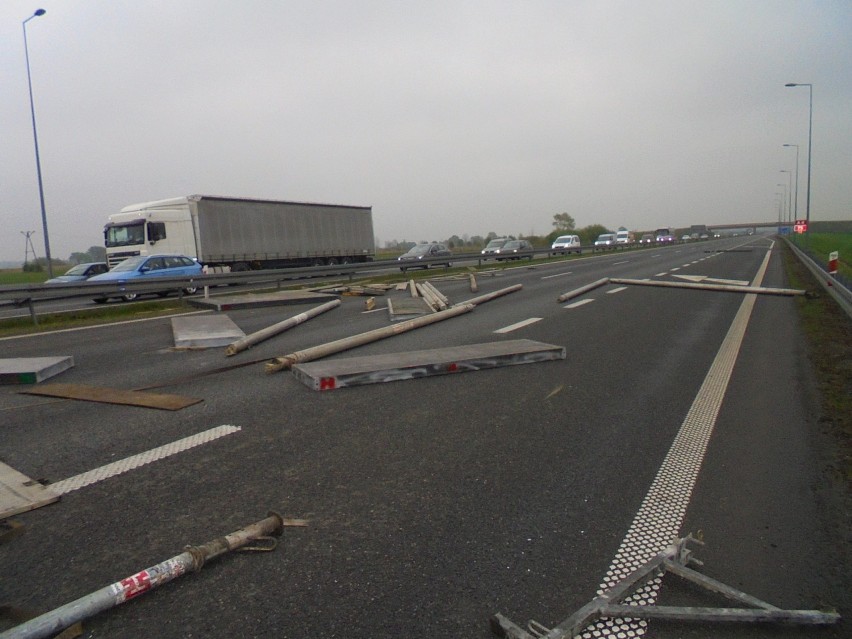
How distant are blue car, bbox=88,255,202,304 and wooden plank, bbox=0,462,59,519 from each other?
15.3 meters

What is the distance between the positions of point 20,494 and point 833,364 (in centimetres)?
900

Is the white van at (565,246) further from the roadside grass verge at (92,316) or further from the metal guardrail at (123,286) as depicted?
the roadside grass verge at (92,316)

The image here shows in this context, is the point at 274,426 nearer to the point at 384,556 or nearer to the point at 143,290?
the point at 384,556

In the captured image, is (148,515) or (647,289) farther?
(647,289)

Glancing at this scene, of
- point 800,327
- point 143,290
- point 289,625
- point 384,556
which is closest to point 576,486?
point 384,556

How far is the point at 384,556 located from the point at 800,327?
1080cm

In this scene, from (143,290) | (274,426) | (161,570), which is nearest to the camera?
(161,570)

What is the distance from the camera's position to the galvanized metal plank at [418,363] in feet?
22.0

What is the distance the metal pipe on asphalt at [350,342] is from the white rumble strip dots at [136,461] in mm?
2367

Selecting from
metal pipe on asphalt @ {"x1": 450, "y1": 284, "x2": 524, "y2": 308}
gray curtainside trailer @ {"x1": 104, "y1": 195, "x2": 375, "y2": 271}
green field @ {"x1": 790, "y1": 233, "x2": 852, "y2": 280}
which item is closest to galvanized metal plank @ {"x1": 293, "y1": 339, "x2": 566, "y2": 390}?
metal pipe on asphalt @ {"x1": 450, "y1": 284, "x2": 524, "y2": 308}

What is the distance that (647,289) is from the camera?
18.5 m

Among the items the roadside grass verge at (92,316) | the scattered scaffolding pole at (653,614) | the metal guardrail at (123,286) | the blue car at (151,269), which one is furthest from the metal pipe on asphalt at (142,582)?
the blue car at (151,269)

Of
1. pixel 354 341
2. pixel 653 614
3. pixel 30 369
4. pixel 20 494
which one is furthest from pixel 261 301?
pixel 653 614

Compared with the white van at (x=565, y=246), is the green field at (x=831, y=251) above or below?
below
